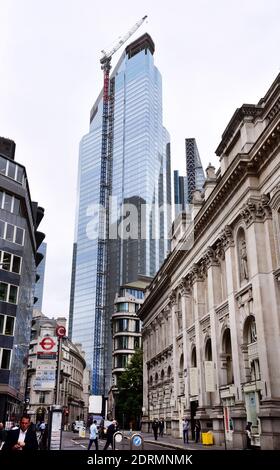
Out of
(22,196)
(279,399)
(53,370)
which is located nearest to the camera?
(53,370)

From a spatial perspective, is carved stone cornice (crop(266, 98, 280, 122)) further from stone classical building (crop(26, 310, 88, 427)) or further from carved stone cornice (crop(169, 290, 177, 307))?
stone classical building (crop(26, 310, 88, 427))

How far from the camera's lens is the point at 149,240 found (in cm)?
14562

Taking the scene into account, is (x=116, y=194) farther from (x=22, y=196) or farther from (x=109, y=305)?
(x=22, y=196)

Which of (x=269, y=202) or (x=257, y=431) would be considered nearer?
(x=257, y=431)

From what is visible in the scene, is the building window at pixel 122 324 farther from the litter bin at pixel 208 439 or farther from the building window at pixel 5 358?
the litter bin at pixel 208 439

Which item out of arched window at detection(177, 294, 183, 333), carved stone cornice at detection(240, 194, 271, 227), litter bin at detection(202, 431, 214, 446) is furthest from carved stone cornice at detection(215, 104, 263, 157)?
litter bin at detection(202, 431, 214, 446)

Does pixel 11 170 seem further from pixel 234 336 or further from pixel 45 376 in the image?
pixel 45 376

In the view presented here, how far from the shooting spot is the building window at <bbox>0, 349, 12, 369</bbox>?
132 feet

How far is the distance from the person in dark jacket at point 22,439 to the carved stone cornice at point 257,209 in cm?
2121

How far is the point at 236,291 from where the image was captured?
97.8 ft

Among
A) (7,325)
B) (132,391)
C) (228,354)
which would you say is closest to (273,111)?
(228,354)

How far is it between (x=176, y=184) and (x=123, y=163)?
2834 centimetres

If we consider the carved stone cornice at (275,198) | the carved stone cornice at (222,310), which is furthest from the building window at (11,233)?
the carved stone cornice at (275,198)
